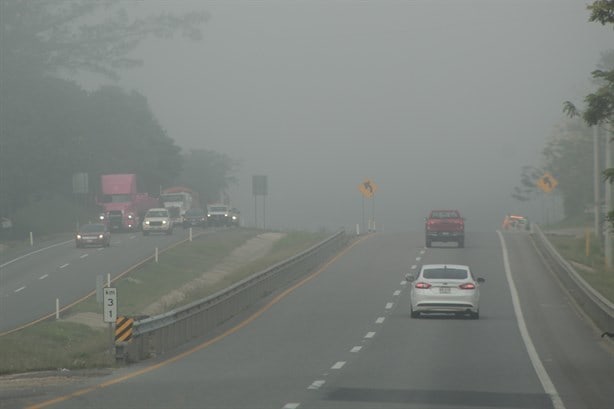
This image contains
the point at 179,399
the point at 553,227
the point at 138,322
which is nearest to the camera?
the point at 179,399

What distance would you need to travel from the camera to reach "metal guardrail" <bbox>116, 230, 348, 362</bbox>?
76.3 feet

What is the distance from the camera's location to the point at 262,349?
82.6 ft

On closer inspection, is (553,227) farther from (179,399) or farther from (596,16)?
(179,399)

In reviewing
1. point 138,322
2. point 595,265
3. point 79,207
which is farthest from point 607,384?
point 79,207

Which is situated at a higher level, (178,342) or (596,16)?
(596,16)

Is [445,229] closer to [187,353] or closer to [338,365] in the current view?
[187,353]

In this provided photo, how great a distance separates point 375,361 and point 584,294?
15.8 meters

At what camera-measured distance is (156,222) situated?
8775 cm

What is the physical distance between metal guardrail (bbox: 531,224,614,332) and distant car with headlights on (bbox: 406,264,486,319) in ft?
10.6

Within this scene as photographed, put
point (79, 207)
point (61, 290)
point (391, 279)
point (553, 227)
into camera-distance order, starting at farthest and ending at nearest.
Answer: point (79, 207) < point (553, 227) < point (61, 290) < point (391, 279)

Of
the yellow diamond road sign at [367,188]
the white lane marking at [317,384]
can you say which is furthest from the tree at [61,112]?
the white lane marking at [317,384]

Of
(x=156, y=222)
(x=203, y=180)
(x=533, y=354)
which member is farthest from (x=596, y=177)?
(x=203, y=180)

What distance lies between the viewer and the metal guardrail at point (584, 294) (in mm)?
30219

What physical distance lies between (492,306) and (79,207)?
79.3m
